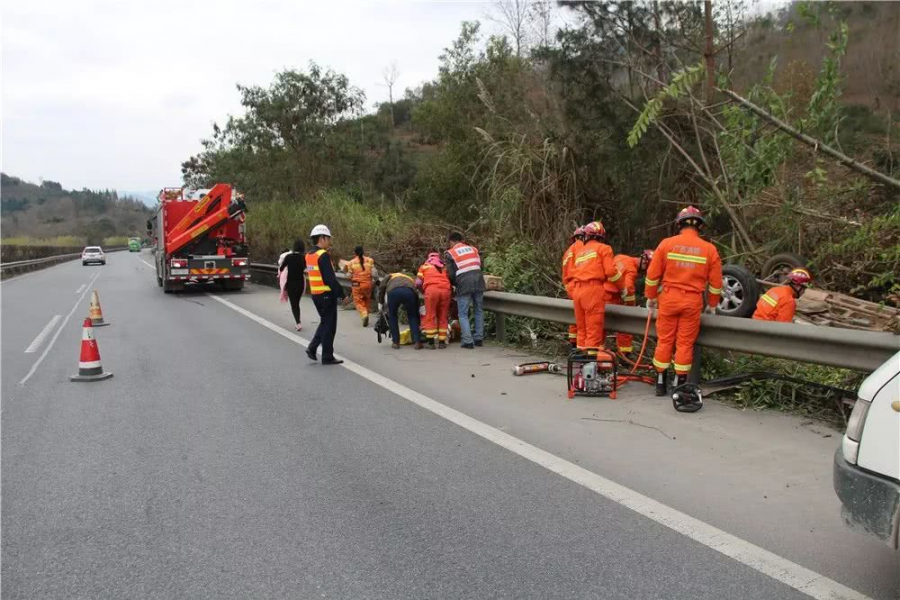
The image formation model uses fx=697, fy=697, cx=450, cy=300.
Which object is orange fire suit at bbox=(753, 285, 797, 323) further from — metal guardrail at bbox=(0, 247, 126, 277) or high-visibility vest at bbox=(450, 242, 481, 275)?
metal guardrail at bbox=(0, 247, 126, 277)

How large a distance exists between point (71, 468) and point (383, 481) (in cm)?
235

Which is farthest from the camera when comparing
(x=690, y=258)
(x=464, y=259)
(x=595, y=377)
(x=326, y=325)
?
(x=464, y=259)

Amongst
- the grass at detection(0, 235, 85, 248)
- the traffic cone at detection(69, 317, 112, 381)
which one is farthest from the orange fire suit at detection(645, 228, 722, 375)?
the grass at detection(0, 235, 85, 248)

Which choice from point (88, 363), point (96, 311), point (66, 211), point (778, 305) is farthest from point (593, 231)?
point (66, 211)

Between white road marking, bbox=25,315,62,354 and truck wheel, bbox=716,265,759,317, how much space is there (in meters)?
10.2

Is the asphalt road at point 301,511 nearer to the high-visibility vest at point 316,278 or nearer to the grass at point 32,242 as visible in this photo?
the high-visibility vest at point 316,278

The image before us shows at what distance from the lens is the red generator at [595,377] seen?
22.3 feet

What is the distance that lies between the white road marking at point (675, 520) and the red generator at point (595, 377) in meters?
1.28

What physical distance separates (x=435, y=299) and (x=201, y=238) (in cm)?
1310

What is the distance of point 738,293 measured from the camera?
29.6 feet

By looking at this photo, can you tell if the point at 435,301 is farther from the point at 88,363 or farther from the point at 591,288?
the point at 88,363

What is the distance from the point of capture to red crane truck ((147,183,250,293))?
66.9ft

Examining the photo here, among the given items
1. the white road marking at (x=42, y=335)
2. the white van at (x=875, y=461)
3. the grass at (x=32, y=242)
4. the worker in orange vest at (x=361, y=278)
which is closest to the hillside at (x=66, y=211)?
the grass at (x=32, y=242)

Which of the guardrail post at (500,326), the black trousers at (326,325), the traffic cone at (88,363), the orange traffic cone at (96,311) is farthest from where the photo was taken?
the orange traffic cone at (96,311)
